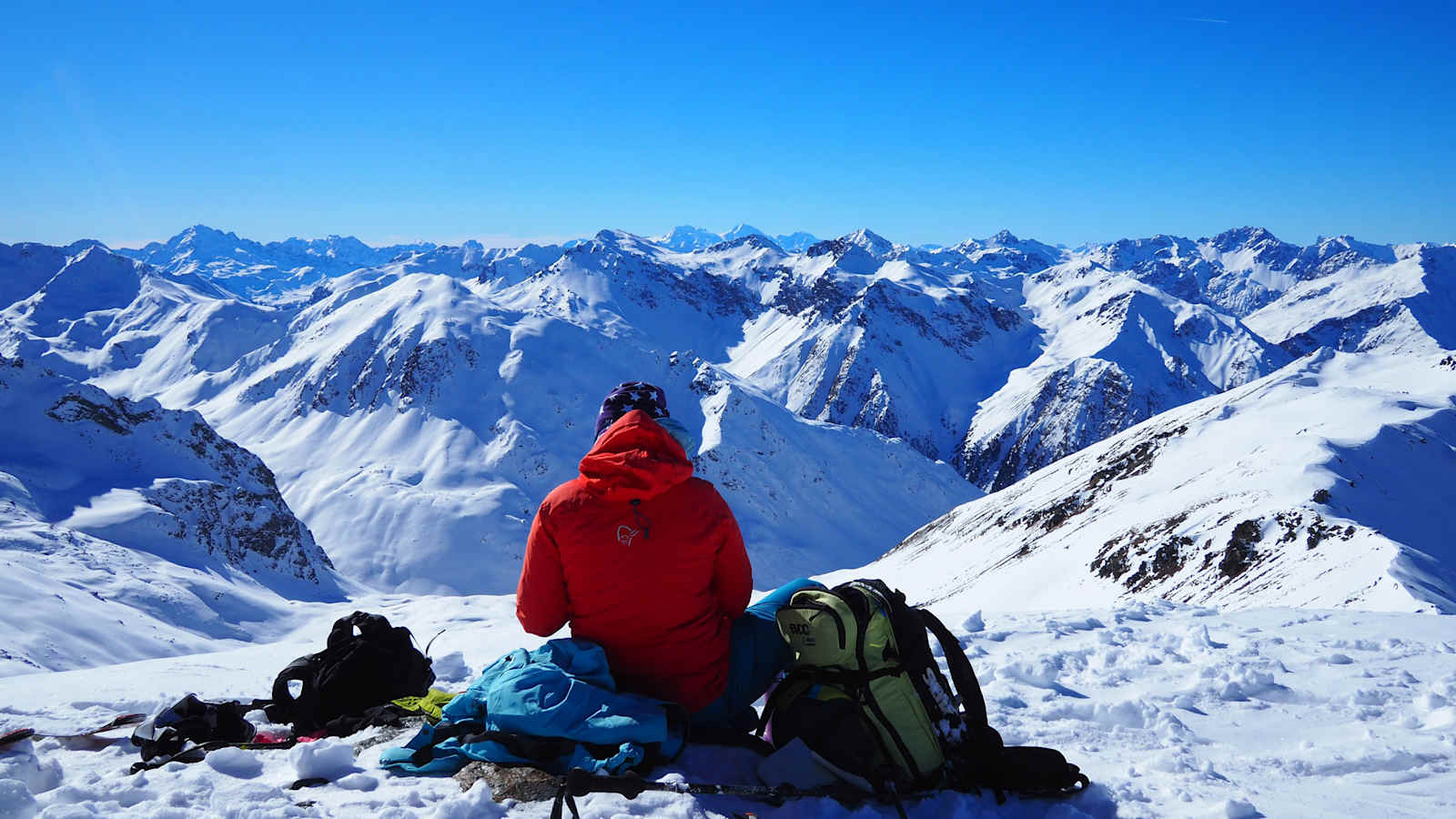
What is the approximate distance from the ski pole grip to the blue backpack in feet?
0.83

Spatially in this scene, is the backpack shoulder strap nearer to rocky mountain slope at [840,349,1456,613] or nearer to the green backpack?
the green backpack

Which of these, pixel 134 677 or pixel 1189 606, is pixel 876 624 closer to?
pixel 1189 606

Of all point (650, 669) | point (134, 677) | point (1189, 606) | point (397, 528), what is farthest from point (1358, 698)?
point (397, 528)

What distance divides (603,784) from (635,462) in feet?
6.74

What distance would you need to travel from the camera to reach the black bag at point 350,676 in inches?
284

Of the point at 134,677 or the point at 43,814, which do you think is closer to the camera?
the point at 43,814

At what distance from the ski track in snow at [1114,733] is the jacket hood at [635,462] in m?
1.94

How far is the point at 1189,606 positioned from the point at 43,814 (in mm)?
14648

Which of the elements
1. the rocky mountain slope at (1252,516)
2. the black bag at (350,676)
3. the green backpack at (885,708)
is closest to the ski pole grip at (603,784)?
the green backpack at (885,708)

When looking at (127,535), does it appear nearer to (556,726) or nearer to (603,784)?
(556,726)

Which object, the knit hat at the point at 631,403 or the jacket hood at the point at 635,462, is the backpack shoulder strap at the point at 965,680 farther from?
the knit hat at the point at 631,403

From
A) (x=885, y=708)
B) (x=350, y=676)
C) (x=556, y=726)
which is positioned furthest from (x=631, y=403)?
(x=350, y=676)

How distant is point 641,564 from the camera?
5.61 metres

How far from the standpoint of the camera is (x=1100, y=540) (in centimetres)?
3875
